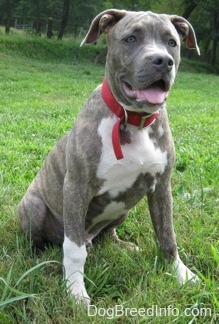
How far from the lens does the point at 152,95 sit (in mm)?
2316

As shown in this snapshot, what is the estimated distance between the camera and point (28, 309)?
2168 millimetres

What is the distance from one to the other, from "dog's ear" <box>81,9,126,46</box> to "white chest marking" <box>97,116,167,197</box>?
55 centimetres

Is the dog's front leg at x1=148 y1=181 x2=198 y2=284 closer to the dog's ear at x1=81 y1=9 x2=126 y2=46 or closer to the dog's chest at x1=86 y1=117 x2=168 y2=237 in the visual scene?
the dog's chest at x1=86 y1=117 x2=168 y2=237

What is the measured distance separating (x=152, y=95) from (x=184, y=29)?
25.7 inches

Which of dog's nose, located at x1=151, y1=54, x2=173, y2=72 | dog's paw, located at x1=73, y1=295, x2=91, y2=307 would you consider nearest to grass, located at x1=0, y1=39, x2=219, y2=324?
dog's paw, located at x1=73, y1=295, x2=91, y2=307

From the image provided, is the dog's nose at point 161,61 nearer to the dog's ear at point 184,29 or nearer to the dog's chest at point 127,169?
the dog's chest at point 127,169

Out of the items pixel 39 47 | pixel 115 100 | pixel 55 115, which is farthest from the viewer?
pixel 39 47

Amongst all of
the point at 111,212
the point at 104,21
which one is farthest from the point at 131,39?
the point at 111,212

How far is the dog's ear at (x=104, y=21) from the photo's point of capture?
101 inches

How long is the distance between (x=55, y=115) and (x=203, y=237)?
521cm

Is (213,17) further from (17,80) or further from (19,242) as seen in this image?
(19,242)

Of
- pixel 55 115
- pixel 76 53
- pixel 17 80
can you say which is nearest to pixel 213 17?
pixel 76 53

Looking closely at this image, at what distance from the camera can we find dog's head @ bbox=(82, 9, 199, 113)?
7.38ft

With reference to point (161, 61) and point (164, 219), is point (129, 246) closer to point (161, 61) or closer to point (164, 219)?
point (164, 219)
